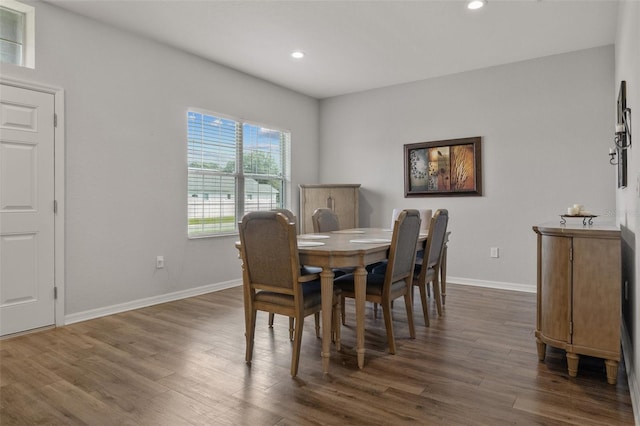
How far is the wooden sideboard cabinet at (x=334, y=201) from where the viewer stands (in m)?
5.56

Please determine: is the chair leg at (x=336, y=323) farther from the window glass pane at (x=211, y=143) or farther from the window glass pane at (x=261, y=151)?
the window glass pane at (x=261, y=151)

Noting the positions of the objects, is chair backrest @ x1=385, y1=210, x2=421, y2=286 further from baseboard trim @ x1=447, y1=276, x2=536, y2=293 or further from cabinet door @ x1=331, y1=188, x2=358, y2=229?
cabinet door @ x1=331, y1=188, x2=358, y2=229

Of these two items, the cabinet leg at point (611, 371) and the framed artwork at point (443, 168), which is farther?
the framed artwork at point (443, 168)

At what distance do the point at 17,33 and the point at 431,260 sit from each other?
12.7 ft

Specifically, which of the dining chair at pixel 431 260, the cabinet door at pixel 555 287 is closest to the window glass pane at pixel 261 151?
the dining chair at pixel 431 260

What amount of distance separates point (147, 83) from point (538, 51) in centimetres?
418

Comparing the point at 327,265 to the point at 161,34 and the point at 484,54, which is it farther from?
the point at 484,54

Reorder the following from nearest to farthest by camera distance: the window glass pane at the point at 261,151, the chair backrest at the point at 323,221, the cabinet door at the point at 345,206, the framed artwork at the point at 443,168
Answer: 1. the chair backrest at the point at 323,221
2. the framed artwork at the point at 443,168
3. the window glass pane at the point at 261,151
4. the cabinet door at the point at 345,206

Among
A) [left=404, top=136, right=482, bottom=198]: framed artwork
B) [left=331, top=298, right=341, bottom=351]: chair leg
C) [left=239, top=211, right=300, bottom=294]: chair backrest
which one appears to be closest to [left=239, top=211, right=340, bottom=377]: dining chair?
[left=239, top=211, right=300, bottom=294]: chair backrest

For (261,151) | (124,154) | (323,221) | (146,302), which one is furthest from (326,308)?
(261,151)

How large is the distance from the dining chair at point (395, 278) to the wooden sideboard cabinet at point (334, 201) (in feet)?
8.86

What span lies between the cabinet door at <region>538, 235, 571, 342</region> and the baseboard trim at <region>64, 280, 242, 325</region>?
11.3ft

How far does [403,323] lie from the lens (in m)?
3.30

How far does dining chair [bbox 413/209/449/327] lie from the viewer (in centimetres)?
315
